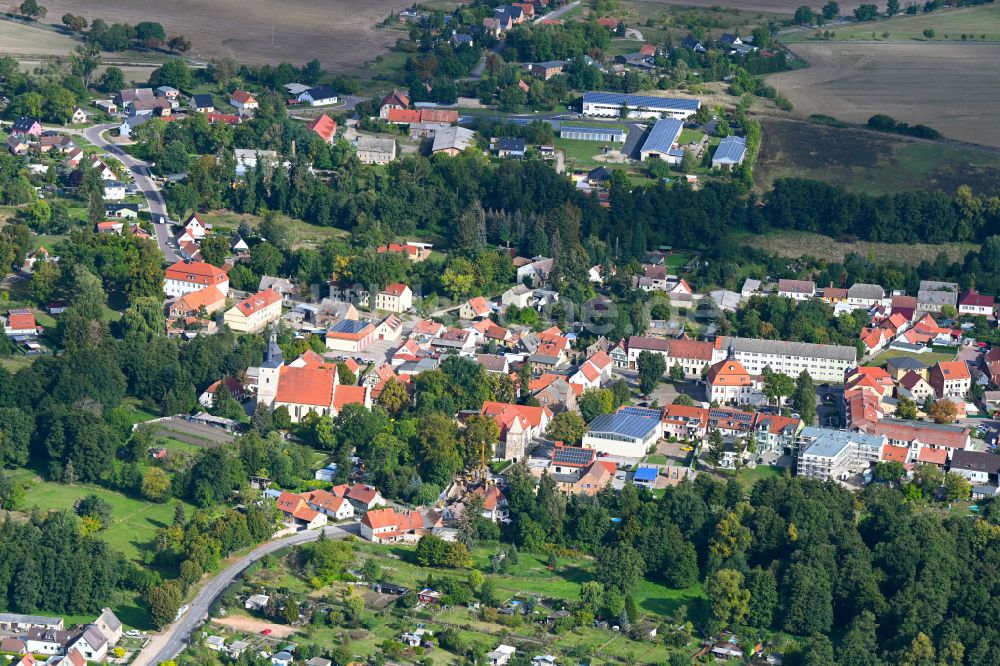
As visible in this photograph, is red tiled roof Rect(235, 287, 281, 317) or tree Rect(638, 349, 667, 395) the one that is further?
red tiled roof Rect(235, 287, 281, 317)

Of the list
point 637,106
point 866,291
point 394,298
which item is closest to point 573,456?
point 394,298

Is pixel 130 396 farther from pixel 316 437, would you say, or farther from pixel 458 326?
pixel 458 326

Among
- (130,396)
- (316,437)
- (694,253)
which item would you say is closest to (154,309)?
(130,396)

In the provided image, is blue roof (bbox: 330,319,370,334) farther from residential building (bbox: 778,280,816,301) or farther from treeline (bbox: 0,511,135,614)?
treeline (bbox: 0,511,135,614)

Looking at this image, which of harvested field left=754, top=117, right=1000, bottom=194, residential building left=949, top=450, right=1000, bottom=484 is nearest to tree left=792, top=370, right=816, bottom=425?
residential building left=949, top=450, right=1000, bottom=484

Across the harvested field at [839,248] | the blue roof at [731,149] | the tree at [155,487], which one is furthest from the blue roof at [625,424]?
the blue roof at [731,149]

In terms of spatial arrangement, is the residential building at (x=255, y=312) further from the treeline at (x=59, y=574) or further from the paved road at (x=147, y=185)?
the treeline at (x=59, y=574)
